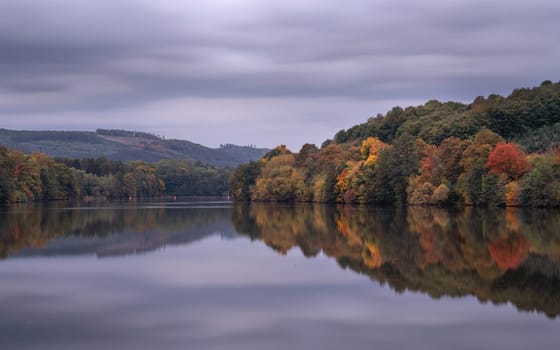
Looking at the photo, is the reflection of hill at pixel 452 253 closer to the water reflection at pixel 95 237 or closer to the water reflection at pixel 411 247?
the water reflection at pixel 411 247

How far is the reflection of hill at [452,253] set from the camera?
57.8 ft

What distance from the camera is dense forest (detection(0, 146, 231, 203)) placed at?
104512mm

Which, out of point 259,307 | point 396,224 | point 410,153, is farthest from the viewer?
point 410,153

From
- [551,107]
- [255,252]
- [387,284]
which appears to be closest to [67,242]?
[255,252]

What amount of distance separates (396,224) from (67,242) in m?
19.4

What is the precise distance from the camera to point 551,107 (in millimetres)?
91500

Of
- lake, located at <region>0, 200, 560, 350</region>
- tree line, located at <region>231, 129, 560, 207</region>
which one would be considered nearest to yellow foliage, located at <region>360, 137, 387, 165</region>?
tree line, located at <region>231, 129, 560, 207</region>

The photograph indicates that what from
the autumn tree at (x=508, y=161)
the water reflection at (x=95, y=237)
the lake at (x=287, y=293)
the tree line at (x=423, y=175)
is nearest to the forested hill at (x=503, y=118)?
the tree line at (x=423, y=175)

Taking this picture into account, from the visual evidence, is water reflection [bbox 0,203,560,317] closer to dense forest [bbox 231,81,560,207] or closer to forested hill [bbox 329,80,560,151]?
dense forest [bbox 231,81,560,207]

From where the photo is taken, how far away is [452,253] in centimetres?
2534

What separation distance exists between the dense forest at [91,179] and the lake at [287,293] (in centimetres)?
7165

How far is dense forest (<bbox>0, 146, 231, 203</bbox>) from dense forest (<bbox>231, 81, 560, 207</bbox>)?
108ft

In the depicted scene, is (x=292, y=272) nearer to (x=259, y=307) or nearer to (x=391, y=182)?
(x=259, y=307)

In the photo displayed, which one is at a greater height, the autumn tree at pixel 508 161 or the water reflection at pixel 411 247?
the autumn tree at pixel 508 161
